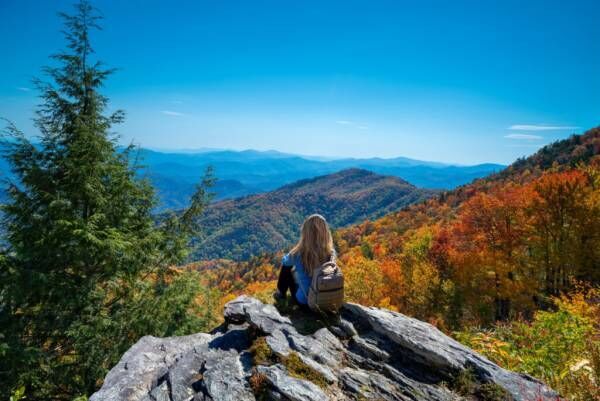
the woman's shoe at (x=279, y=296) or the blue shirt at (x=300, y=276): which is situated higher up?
the blue shirt at (x=300, y=276)

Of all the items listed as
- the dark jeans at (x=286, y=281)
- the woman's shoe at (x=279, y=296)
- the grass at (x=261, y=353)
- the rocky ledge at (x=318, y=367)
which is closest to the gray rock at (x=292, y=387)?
the rocky ledge at (x=318, y=367)

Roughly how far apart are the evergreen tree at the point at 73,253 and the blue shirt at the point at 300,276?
Result: 575 cm

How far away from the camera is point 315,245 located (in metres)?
6.55

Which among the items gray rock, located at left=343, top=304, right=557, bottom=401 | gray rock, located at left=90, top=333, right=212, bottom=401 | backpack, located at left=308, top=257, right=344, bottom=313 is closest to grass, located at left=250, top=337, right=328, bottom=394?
backpack, located at left=308, top=257, right=344, bottom=313

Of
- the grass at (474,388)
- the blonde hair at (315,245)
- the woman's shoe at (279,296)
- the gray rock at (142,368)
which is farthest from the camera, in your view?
the woman's shoe at (279,296)

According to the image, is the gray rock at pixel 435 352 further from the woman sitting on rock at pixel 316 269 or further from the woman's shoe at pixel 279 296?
the woman's shoe at pixel 279 296

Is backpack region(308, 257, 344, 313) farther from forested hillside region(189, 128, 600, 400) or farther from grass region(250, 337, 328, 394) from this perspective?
forested hillside region(189, 128, 600, 400)

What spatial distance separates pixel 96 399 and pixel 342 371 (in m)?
3.99

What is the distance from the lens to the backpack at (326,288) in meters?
6.20

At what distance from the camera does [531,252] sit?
22.3 m

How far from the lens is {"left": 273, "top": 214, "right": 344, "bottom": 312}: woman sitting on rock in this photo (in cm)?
625

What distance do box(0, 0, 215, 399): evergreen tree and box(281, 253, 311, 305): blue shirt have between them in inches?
226

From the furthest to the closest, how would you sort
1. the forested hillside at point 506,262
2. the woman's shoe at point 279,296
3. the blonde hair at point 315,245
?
the forested hillside at point 506,262
the woman's shoe at point 279,296
the blonde hair at point 315,245

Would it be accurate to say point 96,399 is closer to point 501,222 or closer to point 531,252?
point 501,222
